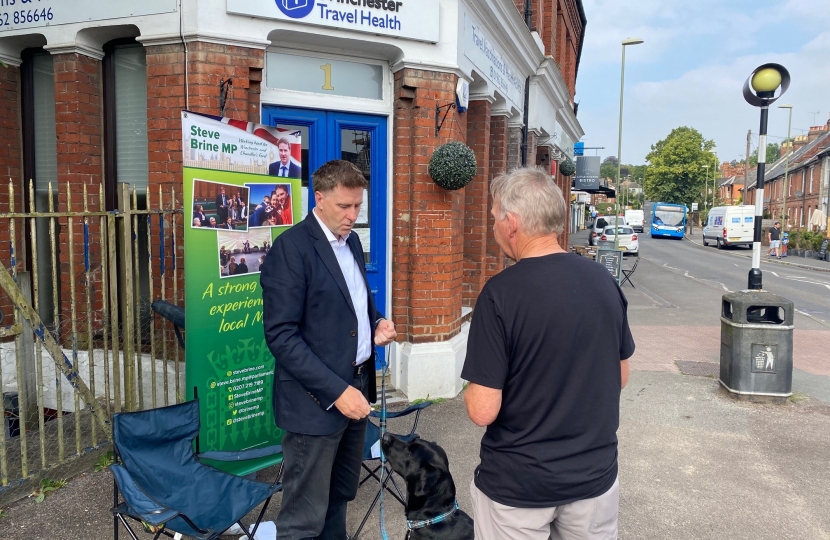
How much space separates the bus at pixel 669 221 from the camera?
49062 millimetres

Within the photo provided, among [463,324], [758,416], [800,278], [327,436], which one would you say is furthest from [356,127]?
[800,278]

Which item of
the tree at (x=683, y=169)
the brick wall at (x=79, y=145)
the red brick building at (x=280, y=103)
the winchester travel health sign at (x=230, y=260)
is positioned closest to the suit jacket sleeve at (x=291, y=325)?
the winchester travel health sign at (x=230, y=260)

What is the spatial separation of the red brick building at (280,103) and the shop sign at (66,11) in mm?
18

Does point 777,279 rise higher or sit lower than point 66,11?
lower

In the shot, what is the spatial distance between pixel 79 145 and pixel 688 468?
18.4 ft

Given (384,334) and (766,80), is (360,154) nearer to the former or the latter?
(384,334)

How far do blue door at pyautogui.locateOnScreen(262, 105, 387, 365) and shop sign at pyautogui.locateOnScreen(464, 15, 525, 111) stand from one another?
1398 millimetres

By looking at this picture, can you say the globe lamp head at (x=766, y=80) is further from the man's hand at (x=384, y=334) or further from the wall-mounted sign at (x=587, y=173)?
the wall-mounted sign at (x=587, y=173)

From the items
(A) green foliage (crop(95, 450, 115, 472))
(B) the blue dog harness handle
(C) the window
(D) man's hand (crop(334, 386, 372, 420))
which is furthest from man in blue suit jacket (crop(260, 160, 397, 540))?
(C) the window

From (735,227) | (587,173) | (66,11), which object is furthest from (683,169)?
(66,11)

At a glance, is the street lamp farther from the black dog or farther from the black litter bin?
the black dog

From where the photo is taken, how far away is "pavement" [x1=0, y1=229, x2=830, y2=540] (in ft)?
11.7

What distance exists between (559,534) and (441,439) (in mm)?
2854

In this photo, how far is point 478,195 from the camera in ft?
23.8
